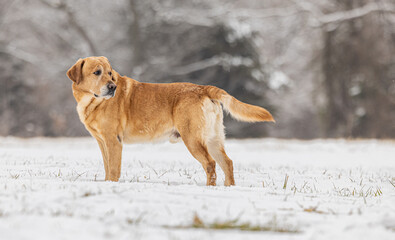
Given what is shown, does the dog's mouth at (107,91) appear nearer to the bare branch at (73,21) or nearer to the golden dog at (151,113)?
the golden dog at (151,113)

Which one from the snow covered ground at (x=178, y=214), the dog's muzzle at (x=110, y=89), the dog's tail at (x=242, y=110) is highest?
the dog's muzzle at (x=110, y=89)

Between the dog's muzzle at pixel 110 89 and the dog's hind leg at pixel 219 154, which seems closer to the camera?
the dog's muzzle at pixel 110 89

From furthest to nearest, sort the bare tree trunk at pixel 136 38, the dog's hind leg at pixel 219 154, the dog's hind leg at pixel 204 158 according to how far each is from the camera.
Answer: the bare tree trunk at pixel 136 38, the dog's hind leg at pixel 219 154, the dog's hind leg at pixel 204 158

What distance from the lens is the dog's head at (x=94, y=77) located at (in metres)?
4.95

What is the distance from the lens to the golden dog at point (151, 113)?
16.3 feet

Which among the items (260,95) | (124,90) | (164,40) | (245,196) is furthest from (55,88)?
(245,196)

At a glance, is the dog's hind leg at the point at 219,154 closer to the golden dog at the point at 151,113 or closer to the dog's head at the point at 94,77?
the golden dog at the point at 151,113

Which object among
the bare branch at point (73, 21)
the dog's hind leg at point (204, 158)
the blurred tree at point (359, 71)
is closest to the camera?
the dog's hind leg at point (204, 158)

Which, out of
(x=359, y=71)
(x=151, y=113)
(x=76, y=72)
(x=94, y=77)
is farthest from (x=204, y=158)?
(x=359, y=71)

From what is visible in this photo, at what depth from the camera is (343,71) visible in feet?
59.5

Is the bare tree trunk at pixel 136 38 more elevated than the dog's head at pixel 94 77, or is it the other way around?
the bare tree trunk at pixel 136 38

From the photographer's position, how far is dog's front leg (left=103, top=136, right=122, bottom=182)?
16.1ft

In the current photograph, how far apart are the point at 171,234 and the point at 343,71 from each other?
1750 cm

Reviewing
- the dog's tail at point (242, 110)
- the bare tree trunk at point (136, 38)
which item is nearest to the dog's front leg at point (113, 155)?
the dog's tail at point (242, 110)
